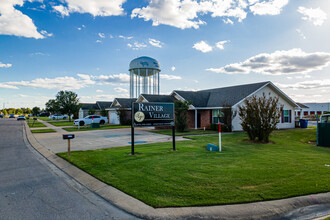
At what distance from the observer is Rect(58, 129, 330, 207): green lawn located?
4906 mm

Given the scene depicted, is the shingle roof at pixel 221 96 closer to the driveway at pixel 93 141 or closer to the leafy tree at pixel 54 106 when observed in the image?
the driveway at pixel 93 141

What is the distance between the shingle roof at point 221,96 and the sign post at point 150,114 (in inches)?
458

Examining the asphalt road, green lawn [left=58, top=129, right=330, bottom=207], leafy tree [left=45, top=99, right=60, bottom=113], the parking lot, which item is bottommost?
the asphalt road

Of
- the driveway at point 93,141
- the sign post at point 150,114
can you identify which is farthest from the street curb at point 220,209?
the driveway at point 93,141

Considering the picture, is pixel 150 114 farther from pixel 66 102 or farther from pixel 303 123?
pixel 66 102

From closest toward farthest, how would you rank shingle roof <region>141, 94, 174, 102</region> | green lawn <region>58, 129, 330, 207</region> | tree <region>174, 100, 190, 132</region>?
green lawn <region>58, 129, 330, 207</region>
tree <region>174, 100, 190, 132</region>
shingle roof <region>141, 94, 174, 102</region>

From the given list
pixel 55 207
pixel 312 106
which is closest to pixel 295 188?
pixel 55 207

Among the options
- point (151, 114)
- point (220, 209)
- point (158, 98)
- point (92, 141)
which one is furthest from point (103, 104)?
point (220, 209)

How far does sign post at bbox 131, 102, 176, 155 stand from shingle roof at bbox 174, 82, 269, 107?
38.2 ft

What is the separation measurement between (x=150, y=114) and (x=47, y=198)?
5.84 metres

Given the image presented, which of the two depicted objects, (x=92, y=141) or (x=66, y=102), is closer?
(x=92, y=141)

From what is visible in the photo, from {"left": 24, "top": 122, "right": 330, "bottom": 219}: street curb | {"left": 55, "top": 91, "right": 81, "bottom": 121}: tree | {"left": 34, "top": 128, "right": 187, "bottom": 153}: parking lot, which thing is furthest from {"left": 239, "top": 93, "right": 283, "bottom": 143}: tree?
{"left": 55, "top": 91, "right": 81, "bottom": 121}: tree

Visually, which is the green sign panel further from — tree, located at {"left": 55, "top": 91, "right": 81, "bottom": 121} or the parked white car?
tree, located at {"left": 55, "top": 91, "right": 81, "bottom": 121}

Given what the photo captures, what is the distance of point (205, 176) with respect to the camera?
621 cm
